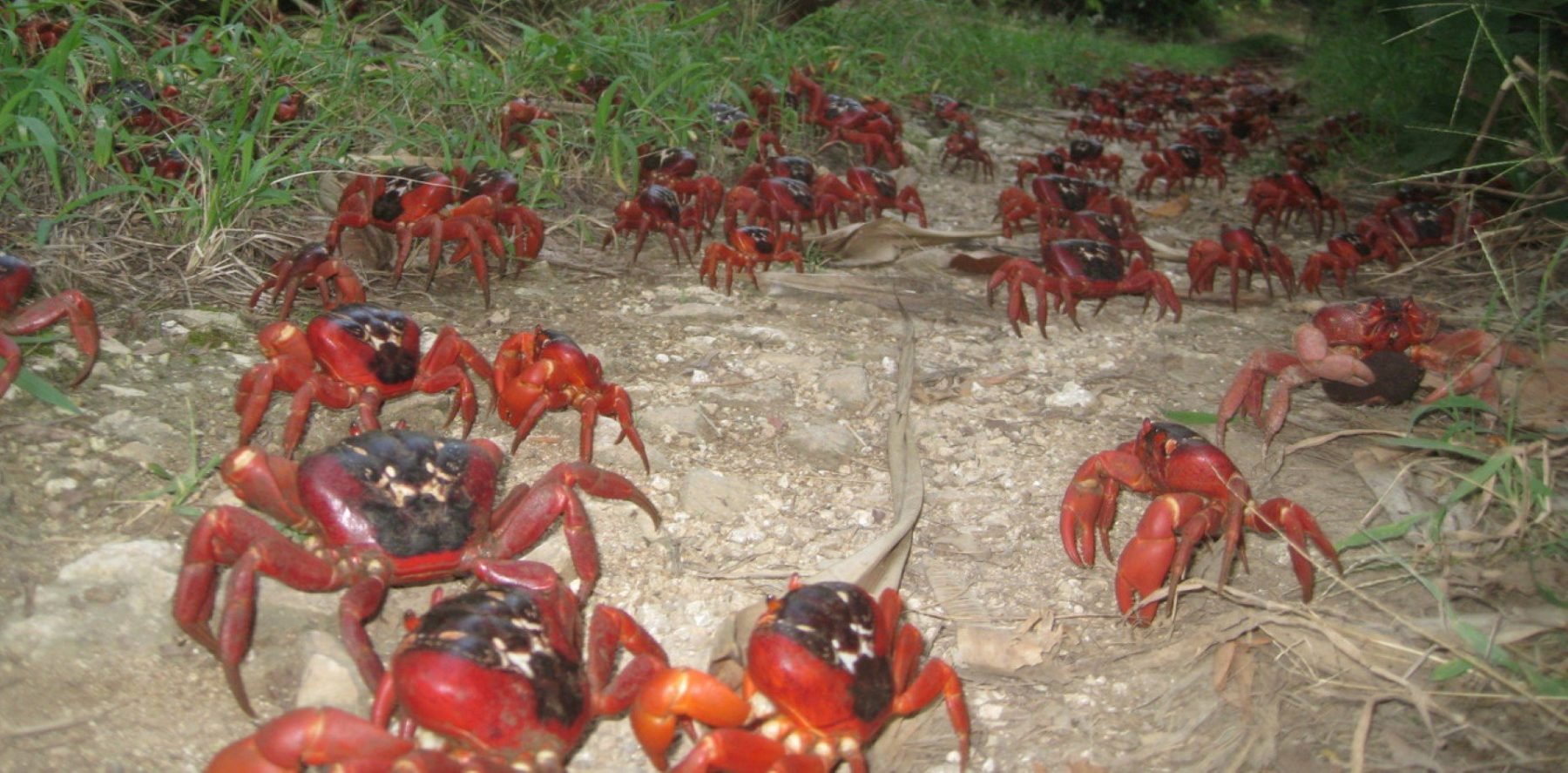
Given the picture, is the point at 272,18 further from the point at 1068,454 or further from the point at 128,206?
the point at 1068,454

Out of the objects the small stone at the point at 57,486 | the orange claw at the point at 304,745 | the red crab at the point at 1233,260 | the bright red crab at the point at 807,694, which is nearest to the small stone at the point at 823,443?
the bright red crab at the point at 807,694

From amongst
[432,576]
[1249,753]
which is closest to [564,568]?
[432,576]

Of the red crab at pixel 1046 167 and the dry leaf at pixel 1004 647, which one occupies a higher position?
the red crab at pixel 1046 167

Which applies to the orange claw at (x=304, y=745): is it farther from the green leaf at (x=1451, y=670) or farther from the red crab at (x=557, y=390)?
the green leaf at (x=1451, y=670)

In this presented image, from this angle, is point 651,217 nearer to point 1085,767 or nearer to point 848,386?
point 848,386

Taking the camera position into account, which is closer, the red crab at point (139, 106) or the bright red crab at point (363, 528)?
the bright red crab at point (363, 528)

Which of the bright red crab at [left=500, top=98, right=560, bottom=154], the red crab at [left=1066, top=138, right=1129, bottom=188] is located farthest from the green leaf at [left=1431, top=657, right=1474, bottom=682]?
the red crab at [left=1066, top=138, right=1129, bottom=188]

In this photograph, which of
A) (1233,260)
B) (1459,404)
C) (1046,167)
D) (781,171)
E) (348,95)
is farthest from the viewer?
(1046,167)

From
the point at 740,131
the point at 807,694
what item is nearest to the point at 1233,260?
the point at 740,131
